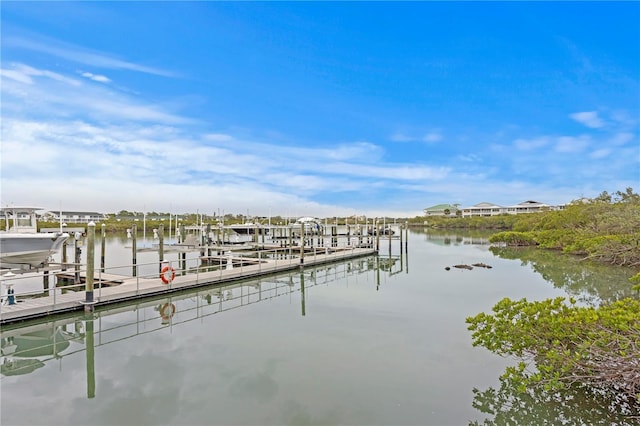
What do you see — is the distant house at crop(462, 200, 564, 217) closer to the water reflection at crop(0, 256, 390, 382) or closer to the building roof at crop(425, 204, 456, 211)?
the building roof at crop(425, 204, 456, 211)

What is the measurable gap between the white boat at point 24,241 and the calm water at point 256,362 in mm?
4206

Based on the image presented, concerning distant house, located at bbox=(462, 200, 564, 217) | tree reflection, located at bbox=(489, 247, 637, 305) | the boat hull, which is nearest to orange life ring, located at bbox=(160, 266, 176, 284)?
the boat hull

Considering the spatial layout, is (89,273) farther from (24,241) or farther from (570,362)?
(570,362)

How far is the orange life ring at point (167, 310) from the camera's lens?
10.9 meters

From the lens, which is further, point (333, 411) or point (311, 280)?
point (311, 280)

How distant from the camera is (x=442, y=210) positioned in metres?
106

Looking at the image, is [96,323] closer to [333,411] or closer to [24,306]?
[24,306]

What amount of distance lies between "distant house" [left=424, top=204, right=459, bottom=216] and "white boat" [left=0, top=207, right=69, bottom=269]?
96.5 m

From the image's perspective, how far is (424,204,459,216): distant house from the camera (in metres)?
103

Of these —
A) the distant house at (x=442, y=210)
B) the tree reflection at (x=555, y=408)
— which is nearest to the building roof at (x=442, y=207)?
the distant house at (x=442, y=210)

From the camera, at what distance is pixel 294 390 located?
619 cm

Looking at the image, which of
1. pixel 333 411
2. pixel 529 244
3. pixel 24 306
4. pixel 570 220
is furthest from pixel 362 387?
pixel 529 244

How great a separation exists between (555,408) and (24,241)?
14.7 meters

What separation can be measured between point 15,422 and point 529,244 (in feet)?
129
